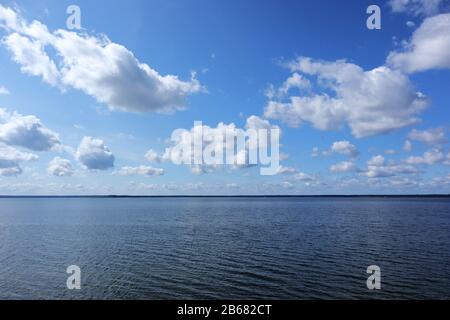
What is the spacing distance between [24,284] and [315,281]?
30.5 meters

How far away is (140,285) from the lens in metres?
32.8

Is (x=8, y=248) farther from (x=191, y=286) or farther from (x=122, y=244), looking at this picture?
(x=191, y=286)

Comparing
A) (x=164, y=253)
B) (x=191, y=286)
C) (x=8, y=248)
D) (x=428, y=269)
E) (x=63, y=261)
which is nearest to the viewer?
(x=191, y=286)

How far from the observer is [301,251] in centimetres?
4809

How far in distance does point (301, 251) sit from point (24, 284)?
35.7m

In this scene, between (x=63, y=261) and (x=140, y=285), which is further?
(x=63, y=261)

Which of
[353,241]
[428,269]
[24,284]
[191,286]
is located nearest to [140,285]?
[191,286]

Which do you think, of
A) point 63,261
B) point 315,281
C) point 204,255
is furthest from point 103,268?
point 315,281

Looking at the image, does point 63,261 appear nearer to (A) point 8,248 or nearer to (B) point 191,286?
(A) point 8,248
